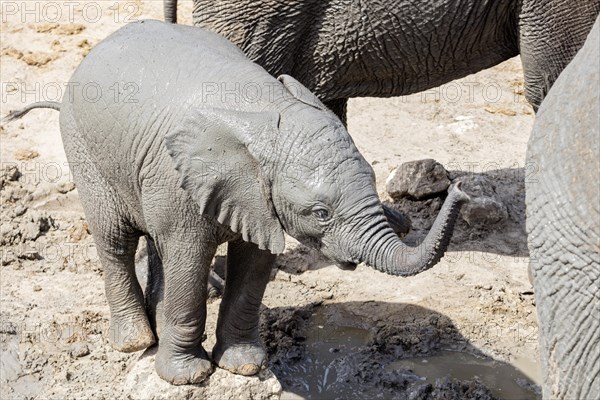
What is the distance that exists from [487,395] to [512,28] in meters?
1.65

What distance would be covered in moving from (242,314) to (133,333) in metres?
0.55

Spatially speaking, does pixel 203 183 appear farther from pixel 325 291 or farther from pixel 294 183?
pixel 325 291

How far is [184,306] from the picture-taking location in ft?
12.5

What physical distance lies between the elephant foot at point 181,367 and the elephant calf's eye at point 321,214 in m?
1.06

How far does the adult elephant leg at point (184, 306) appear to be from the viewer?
3.66m

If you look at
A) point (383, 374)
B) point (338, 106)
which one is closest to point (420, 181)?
point (338, 106)

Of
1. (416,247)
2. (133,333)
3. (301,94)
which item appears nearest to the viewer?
(416,247)

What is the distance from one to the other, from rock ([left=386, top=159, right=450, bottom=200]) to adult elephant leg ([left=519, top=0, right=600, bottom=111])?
1.06 meters

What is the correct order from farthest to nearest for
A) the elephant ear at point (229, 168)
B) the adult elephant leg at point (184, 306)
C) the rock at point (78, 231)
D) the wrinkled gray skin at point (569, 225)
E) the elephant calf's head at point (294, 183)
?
the rock at point (78, 231), the adult elephant leg at point (184, 306), the elephant ear at point (229, 168), the elephant calf's head at point (294, 183), the wrinkled gray skin at point (569, 225)

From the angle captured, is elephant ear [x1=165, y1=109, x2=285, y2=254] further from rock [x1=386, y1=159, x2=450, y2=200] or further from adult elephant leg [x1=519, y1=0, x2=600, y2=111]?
rock [x1=386, y1=159, x2=450, y2=200]

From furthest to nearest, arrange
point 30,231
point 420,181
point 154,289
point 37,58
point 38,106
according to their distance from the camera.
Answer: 1. point 37,58
2. point 420,181
3. point 30,231
4. point 38,106
5. point 154,289

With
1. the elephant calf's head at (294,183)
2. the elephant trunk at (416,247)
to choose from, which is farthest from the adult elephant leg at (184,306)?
the elephant trunk at (416,247)

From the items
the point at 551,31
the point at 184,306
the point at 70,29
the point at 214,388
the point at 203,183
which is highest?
the point at 551,31

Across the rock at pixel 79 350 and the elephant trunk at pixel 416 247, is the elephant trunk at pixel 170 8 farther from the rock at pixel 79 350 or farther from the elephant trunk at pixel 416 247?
the elephant trunk at pixel 416 247
